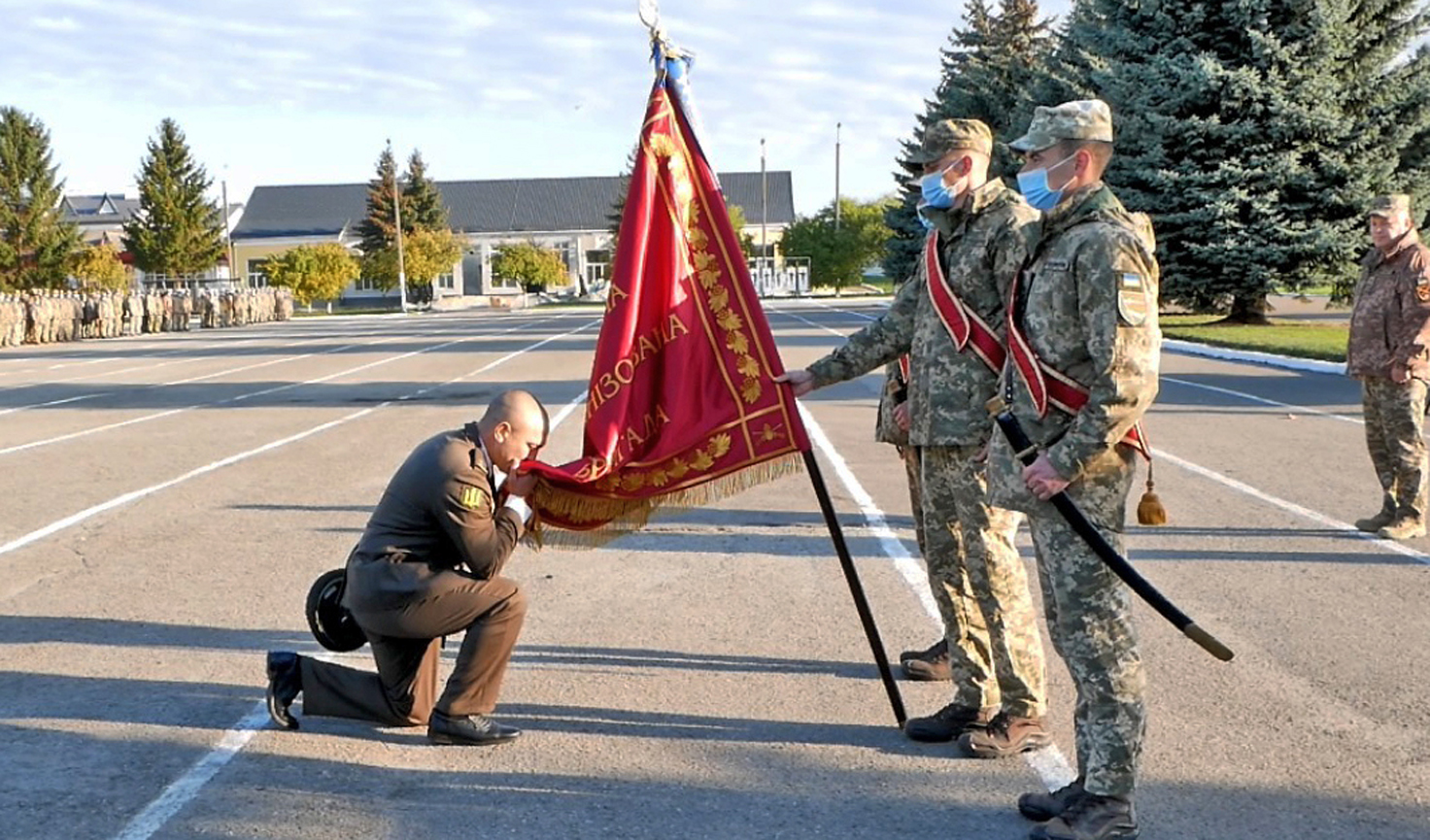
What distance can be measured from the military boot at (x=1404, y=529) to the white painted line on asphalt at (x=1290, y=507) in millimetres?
67

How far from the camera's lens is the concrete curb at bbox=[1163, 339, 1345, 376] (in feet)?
63.5

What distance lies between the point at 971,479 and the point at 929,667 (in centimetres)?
127

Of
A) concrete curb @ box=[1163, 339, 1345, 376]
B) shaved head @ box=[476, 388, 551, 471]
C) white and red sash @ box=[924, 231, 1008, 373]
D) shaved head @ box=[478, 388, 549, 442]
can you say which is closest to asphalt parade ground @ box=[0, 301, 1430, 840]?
shaved head @ box=[476, 388, 551, 471]

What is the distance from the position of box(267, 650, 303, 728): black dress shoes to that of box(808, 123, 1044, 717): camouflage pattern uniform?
2365mm

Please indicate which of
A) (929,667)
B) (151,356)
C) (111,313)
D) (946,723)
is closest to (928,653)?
(929,667)

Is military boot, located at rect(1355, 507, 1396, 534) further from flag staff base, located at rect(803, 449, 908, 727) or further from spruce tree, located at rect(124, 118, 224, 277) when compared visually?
spruce tree, located at rect(124, 118, 224, 277)

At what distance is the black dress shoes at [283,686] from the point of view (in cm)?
491

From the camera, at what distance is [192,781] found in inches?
175

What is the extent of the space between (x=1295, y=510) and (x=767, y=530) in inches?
146

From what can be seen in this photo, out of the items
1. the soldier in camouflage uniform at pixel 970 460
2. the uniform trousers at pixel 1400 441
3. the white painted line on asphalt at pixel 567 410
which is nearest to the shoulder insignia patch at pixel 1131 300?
the soldier in camouflage uniform at pixel 970 460

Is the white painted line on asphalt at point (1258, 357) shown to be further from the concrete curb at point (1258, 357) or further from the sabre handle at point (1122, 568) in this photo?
the sabre handle at point (1122, 568)

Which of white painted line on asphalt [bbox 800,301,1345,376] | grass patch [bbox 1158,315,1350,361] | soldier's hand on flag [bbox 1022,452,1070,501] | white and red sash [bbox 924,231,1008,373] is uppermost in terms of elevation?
white and red sash [bbox 924,231,1008,373]

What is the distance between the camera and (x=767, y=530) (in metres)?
8.57

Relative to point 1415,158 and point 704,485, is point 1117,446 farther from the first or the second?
point 1415,158
